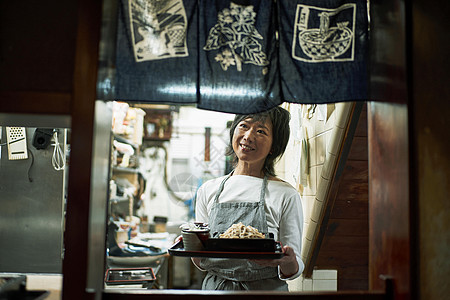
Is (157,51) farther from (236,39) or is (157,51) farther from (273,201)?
(273,201)

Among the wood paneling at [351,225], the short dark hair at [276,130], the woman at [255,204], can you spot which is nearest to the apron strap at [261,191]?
the woman at [255,204]

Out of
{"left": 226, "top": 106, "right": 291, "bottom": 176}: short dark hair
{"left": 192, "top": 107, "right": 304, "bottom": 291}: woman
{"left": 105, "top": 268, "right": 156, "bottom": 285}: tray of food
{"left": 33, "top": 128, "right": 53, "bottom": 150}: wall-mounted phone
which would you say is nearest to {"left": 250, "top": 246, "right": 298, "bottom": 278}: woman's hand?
{"left": 192, "top": 107, "right": 304, "bottom": 291}: woman

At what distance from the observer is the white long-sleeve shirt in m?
3.17

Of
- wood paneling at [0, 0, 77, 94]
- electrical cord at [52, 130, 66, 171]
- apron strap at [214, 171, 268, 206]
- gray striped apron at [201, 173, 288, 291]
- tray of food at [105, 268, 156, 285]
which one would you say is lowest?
tray of food at [105, 268, 156, 285]

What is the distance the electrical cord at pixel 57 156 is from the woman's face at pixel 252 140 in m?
1.92

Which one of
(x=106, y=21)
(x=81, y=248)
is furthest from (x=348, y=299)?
(x=106, y=21)

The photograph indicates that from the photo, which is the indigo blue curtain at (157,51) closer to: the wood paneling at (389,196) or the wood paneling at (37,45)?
the wood paneling at (37,45)

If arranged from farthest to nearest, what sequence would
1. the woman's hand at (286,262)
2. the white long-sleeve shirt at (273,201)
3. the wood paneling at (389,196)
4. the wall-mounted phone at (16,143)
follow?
the wall-mounted phone at (16,143), the white long-sleeve shirt at (273,201), the woman's hand at (286,262), the wood paneling at (389,196)

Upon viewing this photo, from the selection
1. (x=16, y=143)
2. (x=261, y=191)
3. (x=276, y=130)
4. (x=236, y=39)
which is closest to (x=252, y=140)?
(x=276, y=130)

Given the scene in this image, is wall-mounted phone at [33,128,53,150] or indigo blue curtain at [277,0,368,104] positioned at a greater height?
indigo blue curtain at [277,0,368,104]

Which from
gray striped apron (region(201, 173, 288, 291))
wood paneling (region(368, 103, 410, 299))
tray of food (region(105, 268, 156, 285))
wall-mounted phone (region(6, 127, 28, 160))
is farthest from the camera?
wall-mounted phone (region(6, 127, 28, 160))

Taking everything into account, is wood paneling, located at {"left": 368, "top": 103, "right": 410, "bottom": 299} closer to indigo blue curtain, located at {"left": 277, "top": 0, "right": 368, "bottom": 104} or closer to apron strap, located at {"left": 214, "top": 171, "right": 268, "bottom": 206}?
indigo blue curtain, located at {"left": 277, "top": 0, "right": 368, "bottom": 104}

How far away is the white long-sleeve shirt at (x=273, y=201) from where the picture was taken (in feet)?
10.4

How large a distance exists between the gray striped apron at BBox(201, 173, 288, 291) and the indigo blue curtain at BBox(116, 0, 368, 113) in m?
1.13
